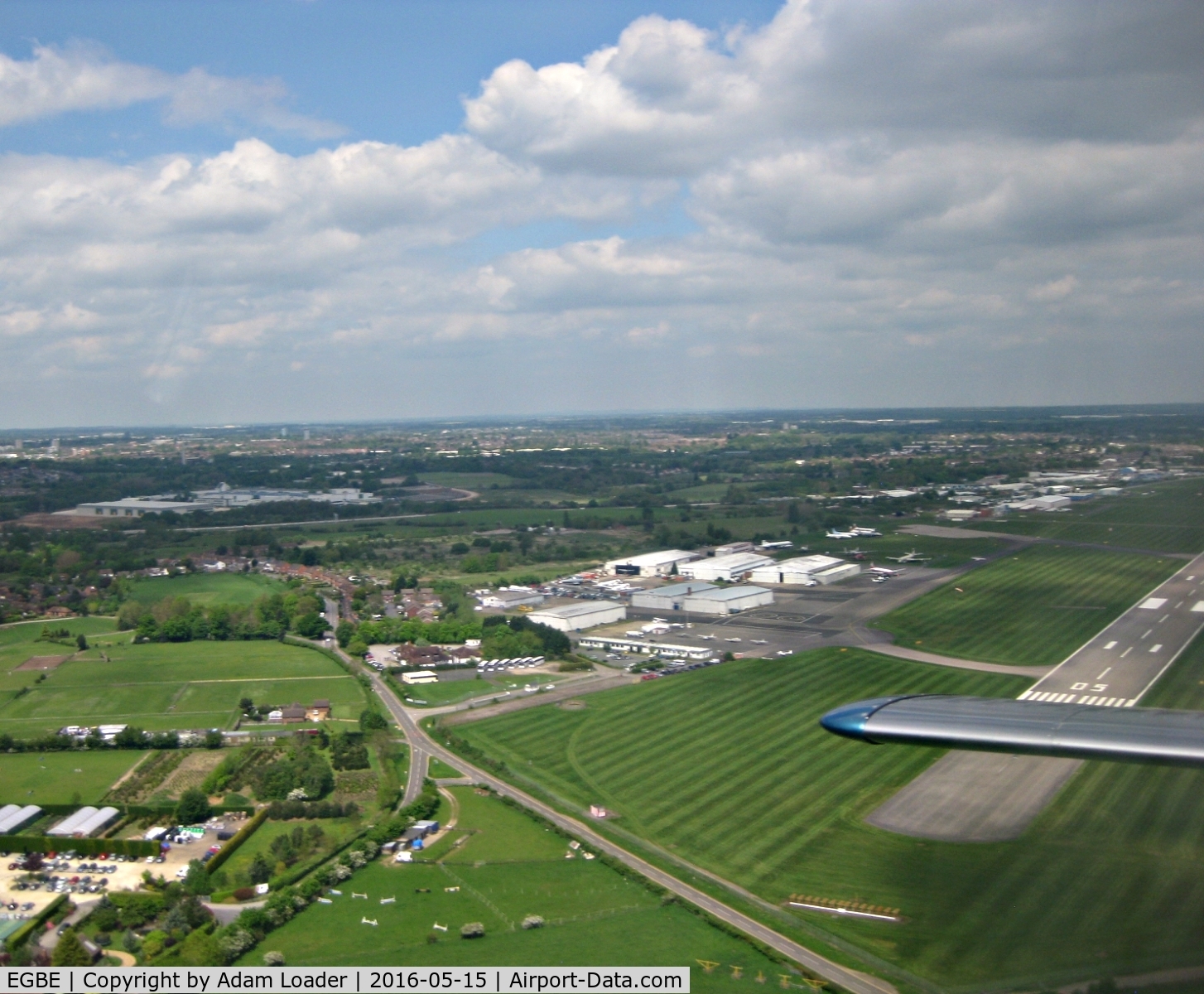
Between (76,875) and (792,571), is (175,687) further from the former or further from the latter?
(792,571)

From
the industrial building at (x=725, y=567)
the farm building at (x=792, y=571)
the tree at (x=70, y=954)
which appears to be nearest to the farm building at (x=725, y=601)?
the farm building at (x=792, y=571)

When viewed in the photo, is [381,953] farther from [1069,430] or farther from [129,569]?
[1069,430]

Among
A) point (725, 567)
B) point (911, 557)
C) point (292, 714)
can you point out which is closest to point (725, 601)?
point (725, 567)

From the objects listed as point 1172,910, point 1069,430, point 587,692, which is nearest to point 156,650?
point 587,692

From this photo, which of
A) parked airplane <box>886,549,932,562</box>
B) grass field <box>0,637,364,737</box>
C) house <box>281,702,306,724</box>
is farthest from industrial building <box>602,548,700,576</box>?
house <box>281,702,306,724</box>

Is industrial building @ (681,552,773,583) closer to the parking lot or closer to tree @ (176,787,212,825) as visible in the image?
tree @ (176,787,212,825)

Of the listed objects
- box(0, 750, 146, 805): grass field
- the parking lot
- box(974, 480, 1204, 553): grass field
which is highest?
box(974, 480, 1204, 553): grass field
